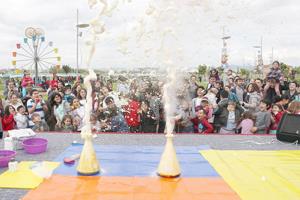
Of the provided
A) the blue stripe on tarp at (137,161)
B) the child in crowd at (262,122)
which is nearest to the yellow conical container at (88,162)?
the blue stripe on tarp at (137,161)

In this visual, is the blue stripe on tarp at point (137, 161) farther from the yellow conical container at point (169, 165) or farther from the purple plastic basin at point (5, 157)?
the purple plastic basin at point (5, 157)

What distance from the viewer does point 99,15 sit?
1672 millimetres

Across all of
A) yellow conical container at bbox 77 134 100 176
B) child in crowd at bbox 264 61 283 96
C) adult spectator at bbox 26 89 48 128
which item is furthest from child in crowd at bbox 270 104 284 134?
adult spectator at bbox 26 89 48 128

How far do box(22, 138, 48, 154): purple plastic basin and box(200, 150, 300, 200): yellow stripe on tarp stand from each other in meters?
1.08

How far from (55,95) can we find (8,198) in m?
2.37

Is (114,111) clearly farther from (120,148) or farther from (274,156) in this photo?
(274,156)

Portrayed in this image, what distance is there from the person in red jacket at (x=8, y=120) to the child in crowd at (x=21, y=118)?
0.04 meters

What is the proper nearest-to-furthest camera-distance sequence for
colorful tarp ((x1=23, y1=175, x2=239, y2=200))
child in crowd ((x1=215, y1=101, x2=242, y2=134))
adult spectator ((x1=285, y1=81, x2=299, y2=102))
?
colorful tarp ((x1=23, y1=175, x2=239, y2=200)), child in crowd ((x1=215, y1=101, x2=242, y2=134)), adult spectator ((x1=285, y1=81, x2=299, y2=102))

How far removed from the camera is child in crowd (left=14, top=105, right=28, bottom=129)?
323 centimetres

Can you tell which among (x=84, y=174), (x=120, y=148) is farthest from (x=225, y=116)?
(x=84, y=174)

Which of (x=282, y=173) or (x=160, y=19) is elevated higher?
(x=160, y=19)

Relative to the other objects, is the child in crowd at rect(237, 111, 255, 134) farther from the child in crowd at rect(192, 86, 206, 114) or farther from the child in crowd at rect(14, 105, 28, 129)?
the child in crowd at rect(14, 105, 28, 129)

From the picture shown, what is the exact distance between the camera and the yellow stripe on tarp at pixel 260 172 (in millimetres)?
1508

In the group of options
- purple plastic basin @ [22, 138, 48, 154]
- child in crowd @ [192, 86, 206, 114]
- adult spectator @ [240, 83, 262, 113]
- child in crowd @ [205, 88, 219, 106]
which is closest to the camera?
purple plastic basin @ [22, 138, 48, 154]
